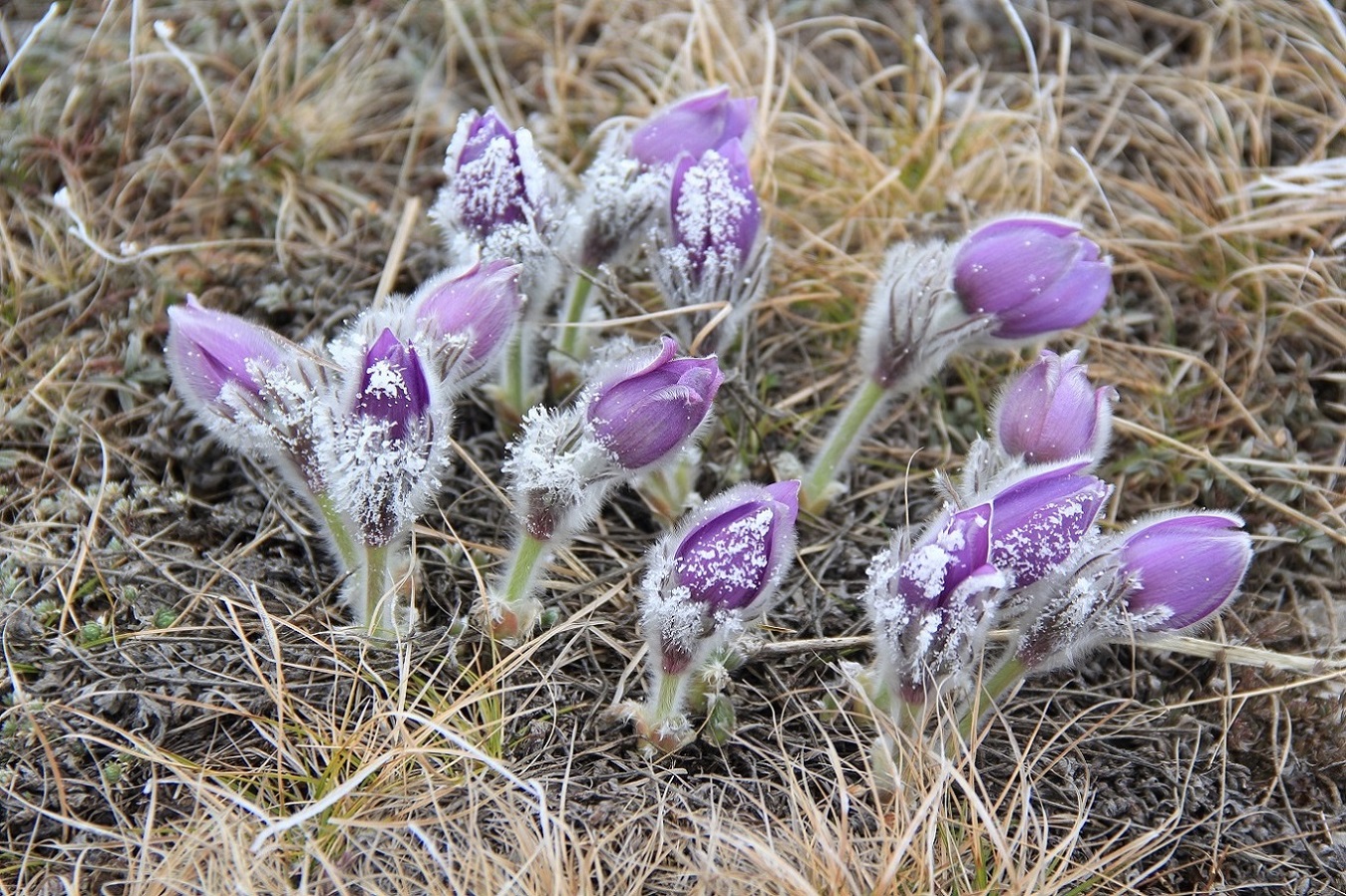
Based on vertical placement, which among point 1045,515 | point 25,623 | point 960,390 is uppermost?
point 1045,515

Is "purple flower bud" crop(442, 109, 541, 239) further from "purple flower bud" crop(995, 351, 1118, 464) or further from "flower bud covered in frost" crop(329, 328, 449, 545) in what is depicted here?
"purple flower bud" crop(995, 351, 1118, 464)

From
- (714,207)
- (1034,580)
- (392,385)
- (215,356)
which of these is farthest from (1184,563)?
(215,356)

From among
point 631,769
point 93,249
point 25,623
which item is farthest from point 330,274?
point 631,769

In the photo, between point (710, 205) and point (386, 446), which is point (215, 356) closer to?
point (386, 446)

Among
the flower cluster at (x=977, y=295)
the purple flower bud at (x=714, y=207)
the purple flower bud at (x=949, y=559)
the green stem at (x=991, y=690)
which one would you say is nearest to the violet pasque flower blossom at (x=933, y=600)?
the purple flower bud at (x=949, y=559)

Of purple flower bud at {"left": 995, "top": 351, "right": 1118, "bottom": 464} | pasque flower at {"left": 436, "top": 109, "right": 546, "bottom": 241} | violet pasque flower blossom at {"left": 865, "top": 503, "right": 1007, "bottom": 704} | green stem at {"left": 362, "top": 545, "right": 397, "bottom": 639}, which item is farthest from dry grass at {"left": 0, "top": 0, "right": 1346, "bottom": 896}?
purple flower bud at {"left": 995, "top": 351, "right": 1118, "bottom": 464}

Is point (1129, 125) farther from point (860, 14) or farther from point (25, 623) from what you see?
point (25, 623)
